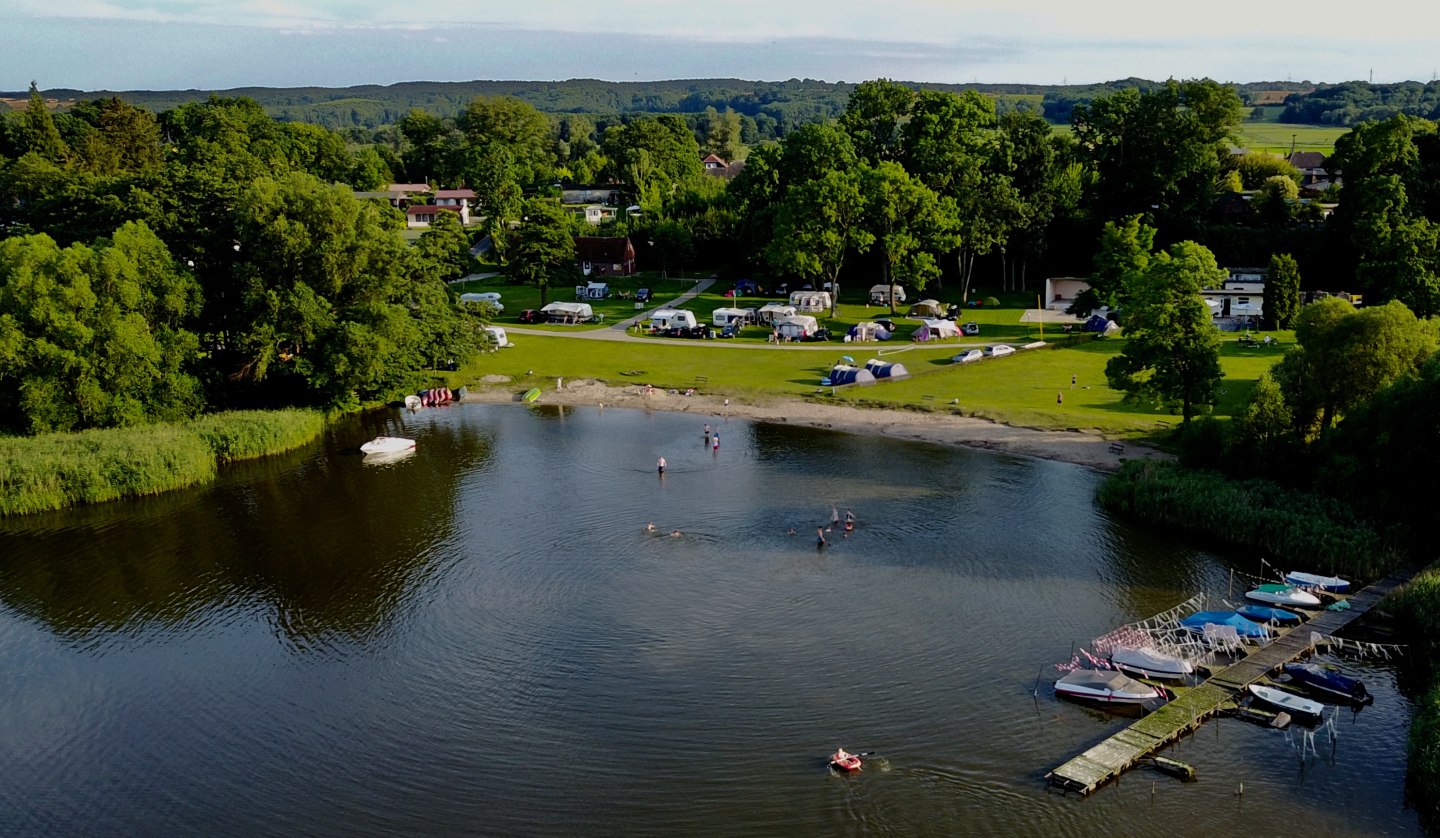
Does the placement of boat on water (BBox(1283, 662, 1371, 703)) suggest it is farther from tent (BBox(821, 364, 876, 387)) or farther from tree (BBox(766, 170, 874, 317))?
tree (BBox(766, 170, 874, 317))

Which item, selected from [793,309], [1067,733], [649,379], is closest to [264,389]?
[649,379]

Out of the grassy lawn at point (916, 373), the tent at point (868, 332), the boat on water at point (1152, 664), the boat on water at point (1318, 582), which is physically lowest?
the boat on water at point (1152, 664)

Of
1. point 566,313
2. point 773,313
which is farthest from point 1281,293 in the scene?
point 566,313

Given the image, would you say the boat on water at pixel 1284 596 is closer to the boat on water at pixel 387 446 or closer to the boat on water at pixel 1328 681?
the boat on water at pixel 1328 681

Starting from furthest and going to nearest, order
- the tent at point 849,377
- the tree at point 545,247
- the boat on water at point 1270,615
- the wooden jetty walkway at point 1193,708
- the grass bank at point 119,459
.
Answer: the tree at point 545,247 → the tent at point 849,377 → the grass bank at point 119,459 → the boat on water at point 1270,615 → the wooden jetty walkway at point 1193,708

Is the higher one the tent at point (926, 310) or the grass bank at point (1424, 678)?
the tent at point (926, 310)

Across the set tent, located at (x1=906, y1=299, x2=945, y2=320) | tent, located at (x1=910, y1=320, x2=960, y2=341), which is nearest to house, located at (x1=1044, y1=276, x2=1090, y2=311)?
tent, located at (x1=906, y1=299, x2=945, y2=320)

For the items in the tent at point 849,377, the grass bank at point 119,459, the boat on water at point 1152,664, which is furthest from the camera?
the tent at point 849,377

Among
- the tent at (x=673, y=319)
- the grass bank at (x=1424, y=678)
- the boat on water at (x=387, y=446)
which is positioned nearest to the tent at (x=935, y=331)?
the tent at (x=673, y=319)
